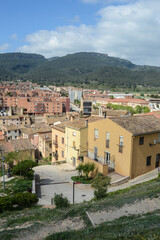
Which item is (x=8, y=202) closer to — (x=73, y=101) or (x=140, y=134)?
(x=140, y=134)

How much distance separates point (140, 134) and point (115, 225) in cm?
1161

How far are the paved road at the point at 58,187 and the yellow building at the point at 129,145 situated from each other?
2.79 meters

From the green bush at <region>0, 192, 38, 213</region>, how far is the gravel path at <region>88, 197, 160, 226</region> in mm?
4387

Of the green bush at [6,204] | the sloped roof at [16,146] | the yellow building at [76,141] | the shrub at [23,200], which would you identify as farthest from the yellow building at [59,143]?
the green bush at [6,204]

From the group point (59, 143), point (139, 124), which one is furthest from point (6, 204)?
point (59, 143)

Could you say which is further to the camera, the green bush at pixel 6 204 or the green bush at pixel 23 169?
the green bush at pixel 23 169

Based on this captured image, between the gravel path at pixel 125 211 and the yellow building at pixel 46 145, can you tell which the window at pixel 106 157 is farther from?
the yellow building at pixel 46 145

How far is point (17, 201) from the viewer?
1295cm

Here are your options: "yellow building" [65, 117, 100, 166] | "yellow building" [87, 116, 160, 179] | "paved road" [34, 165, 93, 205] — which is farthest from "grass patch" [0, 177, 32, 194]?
"yellow building" [65, 117, 100, 166]

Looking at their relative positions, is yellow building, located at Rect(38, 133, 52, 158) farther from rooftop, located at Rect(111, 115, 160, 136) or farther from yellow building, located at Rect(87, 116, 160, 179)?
rooftop, located at Rect(111, 115, 160, 136)

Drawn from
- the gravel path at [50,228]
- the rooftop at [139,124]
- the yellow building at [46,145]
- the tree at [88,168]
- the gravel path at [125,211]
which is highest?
the rooftop at [139,124]

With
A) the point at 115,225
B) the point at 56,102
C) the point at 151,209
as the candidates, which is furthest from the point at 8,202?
the point at 56,102

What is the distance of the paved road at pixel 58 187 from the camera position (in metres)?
17.0

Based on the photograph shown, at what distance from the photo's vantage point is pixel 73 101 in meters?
160
